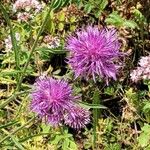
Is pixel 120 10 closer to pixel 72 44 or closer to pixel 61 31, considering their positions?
pixel 61 31

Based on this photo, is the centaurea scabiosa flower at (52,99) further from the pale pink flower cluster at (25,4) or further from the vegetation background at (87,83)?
the pale pink flower cluster at (25,4)

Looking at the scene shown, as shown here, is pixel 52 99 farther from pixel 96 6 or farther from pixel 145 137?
pixel 96 6

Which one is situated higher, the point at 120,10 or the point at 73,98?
the point at 120,10

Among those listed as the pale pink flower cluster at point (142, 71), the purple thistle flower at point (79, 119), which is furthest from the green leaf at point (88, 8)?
the purple thistle flower at point (79, 119)

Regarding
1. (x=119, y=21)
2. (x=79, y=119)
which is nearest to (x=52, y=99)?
(x=79, y=119)

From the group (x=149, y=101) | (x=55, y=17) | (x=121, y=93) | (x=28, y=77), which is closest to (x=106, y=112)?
(x=121, y=93)

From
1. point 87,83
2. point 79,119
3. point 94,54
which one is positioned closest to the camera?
point 94,54
